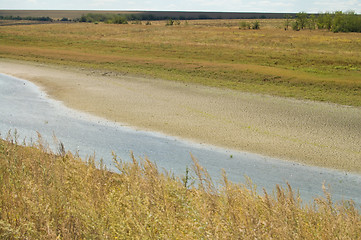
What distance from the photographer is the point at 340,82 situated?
779 inches

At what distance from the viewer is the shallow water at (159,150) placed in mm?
9156

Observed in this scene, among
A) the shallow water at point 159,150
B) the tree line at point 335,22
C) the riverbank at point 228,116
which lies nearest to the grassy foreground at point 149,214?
the shallow water at point 159,150

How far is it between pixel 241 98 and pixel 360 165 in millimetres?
7394

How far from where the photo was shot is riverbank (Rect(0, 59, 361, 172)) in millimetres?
11367

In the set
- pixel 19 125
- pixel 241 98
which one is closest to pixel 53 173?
pixel 19 125

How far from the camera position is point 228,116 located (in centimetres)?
1441

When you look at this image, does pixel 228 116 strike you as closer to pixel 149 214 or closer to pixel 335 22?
pixel 149 214

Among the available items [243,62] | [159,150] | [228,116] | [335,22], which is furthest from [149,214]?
[335,22]

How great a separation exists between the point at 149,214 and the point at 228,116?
1054cm

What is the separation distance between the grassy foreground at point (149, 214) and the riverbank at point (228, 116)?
241 inches

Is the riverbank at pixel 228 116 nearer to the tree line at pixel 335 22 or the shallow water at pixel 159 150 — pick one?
the shallow water at pixel 159 150

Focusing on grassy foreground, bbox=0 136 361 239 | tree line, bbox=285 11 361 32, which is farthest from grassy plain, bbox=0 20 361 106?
tree line, bbox=285 11 361 32

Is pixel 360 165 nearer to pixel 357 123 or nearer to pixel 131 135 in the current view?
pixel 357 123

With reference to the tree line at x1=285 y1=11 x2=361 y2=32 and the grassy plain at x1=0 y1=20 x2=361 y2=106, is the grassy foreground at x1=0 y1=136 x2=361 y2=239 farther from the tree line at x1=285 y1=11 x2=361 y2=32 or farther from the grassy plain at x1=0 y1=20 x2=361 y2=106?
the tree line at x1=285 y1=11 x2=361 y2=32
